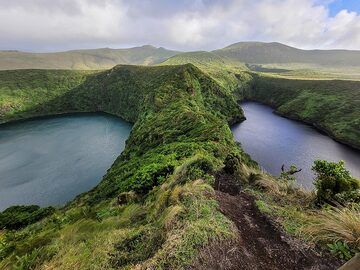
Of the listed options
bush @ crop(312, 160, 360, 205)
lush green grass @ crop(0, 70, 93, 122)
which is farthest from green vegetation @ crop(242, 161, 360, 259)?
lush green grass @ crop(0, 70, 93, 122)

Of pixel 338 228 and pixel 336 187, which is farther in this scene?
pixel 336 187

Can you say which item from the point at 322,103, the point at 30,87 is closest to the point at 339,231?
the point at 322,103

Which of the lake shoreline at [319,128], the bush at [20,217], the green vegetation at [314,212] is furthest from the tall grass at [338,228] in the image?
the lake shoreline at [319,128]

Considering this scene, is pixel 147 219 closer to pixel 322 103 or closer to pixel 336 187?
pixel 336 187

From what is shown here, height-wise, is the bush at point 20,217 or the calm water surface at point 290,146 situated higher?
the bush at point 20,217

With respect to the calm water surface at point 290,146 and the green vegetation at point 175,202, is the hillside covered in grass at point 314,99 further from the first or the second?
the calm water surface at point 290,146

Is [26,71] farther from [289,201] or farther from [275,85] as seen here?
[289,201]
